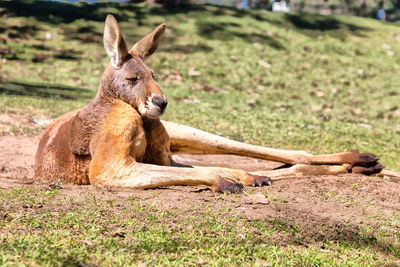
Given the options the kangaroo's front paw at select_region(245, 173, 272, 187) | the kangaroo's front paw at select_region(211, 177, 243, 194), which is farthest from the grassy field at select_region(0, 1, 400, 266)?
the kangaroo's front paw at select_region(245, 173, 272, 187)

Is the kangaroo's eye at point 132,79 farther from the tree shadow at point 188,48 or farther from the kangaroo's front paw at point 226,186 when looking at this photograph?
the tree shadow at point 188,48

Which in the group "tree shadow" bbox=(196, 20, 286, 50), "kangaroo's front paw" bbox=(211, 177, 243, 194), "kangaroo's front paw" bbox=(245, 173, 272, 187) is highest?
"tree shadow" bbox=(196, 20, 286, 50)

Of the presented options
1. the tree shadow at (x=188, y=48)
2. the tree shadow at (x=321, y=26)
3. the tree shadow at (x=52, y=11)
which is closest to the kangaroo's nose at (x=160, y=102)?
the tree shadow at (x=188, y=48)

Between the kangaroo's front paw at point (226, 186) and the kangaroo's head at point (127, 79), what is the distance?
786mm

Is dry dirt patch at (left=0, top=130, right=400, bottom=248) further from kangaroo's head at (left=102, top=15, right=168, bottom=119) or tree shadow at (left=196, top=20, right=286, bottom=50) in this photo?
tree shadow at (left=196, top=20, right=286, bottom=50)

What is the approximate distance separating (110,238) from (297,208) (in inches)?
62.3

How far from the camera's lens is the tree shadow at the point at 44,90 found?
10617mm

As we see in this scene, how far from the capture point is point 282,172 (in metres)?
5.13

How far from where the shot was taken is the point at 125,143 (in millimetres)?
4199

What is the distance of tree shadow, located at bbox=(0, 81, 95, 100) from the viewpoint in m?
10.6

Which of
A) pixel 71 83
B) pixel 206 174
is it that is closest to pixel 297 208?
pixel 206 174

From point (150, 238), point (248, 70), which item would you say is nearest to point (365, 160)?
point (150, 238)

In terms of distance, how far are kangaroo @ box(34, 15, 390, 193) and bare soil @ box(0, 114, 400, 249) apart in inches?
4.7

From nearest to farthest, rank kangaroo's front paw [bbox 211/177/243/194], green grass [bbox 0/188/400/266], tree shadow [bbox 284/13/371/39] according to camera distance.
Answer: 1. green grass [bbox 0/188/400/266]
2. kangaroo's front paw [bbox 211/177/243/194]
3. tree shadow [bbox 284/13/371/39]
